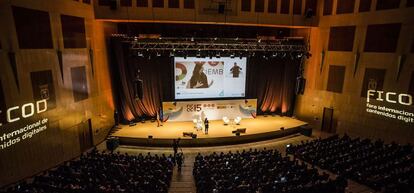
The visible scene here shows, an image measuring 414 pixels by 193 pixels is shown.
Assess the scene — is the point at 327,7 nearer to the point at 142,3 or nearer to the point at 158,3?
the point at 158,3

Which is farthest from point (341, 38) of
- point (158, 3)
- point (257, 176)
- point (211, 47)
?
point (257, 176)

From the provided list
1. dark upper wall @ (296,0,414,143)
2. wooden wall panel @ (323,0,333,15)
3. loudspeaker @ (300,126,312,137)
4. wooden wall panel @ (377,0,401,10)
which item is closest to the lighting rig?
dark upper wall @ (296,0,414,143)

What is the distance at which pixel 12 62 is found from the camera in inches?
423

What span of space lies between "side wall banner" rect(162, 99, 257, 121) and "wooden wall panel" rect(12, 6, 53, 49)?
28.6 ft

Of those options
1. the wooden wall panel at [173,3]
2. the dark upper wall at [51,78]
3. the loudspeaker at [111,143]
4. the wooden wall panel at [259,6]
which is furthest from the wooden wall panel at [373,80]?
the dark upper wall at [51,78]

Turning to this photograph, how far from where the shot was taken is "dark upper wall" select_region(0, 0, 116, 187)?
10703mm

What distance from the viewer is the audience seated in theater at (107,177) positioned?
8953 mm

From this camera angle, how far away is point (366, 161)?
1239cm

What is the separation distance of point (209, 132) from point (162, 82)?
525 centimetres

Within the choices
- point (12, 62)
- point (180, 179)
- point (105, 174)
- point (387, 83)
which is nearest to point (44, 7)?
point (12, 62)

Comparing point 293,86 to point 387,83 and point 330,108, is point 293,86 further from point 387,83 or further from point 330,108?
point 387,83

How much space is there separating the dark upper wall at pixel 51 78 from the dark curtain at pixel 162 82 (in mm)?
1523

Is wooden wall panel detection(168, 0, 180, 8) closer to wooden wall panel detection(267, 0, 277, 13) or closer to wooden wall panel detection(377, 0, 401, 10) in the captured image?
wooden wall panel detection(267, 0, 277, 13)

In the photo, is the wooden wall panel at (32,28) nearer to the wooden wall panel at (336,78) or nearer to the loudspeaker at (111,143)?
the loudspeaker at (111,143)
